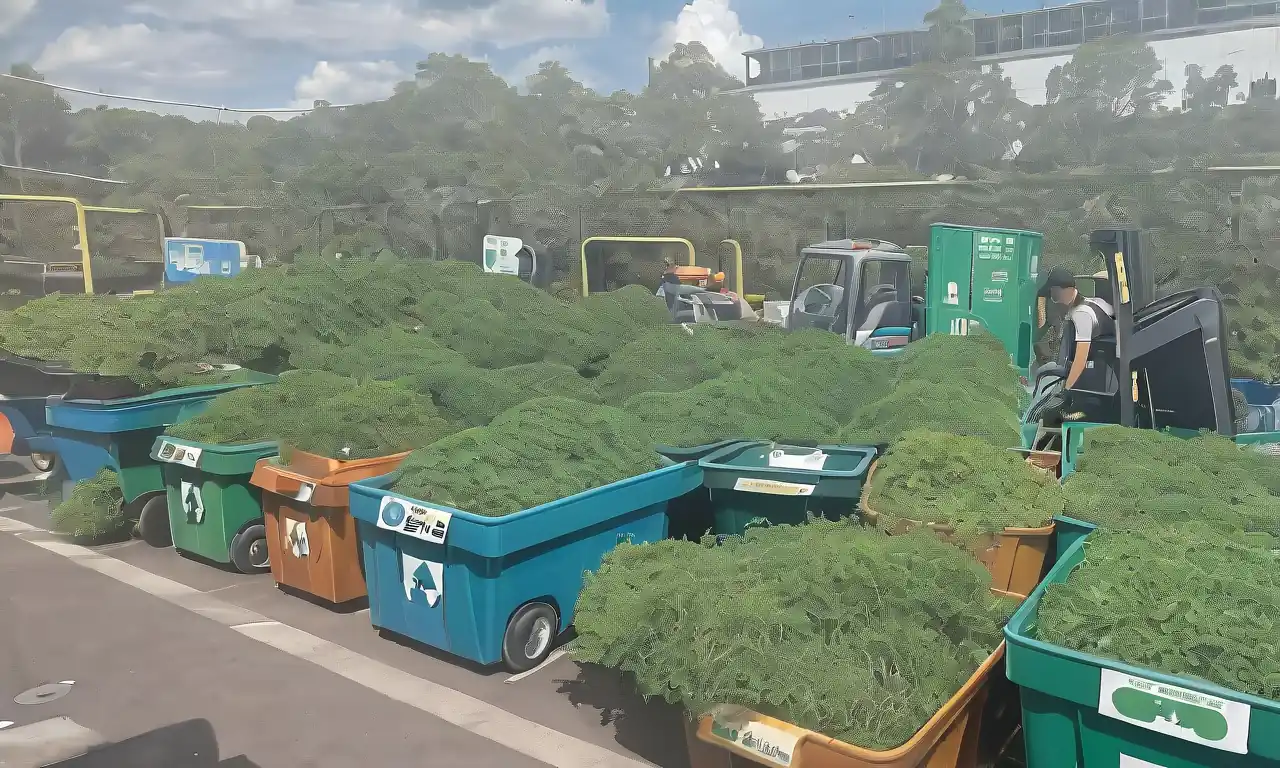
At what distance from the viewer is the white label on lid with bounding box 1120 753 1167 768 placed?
8.55 ft

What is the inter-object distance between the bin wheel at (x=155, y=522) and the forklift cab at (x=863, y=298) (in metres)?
6.11

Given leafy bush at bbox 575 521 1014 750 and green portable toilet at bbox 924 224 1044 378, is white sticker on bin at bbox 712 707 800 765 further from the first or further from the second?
green portable toilet at bbox 924 224 1044 378

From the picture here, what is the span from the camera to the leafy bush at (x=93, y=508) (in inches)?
262

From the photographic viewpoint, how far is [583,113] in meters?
21.8

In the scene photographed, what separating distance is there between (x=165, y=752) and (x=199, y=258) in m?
10.8

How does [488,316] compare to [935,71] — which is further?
[935,71]

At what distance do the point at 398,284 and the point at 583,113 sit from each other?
47.0ft

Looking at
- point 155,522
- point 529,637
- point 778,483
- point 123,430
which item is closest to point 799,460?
point 778,483

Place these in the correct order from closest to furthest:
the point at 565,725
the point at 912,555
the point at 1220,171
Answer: the point at 912,555 → the point at 565,725 → the point at 1220,171

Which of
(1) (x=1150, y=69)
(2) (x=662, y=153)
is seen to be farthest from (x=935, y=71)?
(2) (x=662, y=153)

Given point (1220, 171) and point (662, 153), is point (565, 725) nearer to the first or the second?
point (1220, 171)

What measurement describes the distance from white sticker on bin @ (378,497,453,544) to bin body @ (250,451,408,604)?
77cm

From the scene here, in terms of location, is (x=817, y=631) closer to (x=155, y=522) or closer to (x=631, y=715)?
(x=631, y=715)

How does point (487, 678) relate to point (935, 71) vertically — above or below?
below
